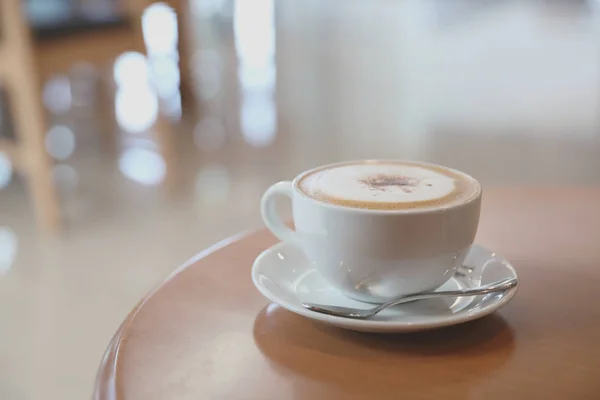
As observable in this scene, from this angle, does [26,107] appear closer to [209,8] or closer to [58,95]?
[58,95]

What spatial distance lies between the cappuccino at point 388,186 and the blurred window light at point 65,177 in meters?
1.41

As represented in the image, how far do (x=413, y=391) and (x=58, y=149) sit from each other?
191cm

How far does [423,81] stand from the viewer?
8.52ft

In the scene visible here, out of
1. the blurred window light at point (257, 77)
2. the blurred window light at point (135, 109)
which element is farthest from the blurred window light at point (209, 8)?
the blurred window light at point (135, 109)

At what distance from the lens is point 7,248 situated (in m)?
1.37

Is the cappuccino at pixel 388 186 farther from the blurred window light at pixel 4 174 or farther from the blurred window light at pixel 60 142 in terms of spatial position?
the blurred window light at pixel 60 142

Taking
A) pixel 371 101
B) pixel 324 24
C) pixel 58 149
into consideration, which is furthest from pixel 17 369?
pixel 324 24

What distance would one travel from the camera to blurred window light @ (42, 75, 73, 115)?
94.3 inches

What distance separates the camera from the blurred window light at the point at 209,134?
2.06 m

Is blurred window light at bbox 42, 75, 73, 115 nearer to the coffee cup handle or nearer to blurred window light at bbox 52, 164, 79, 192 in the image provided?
blurred window light at bbox 52, 164, 79, 192

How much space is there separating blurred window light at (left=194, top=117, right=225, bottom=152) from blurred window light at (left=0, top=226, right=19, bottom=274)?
71cm

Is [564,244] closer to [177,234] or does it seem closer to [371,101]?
[177,234]

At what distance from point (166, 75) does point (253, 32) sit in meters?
0.77

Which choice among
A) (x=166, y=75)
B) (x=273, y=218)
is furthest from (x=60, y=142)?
(x=273, y=218)
